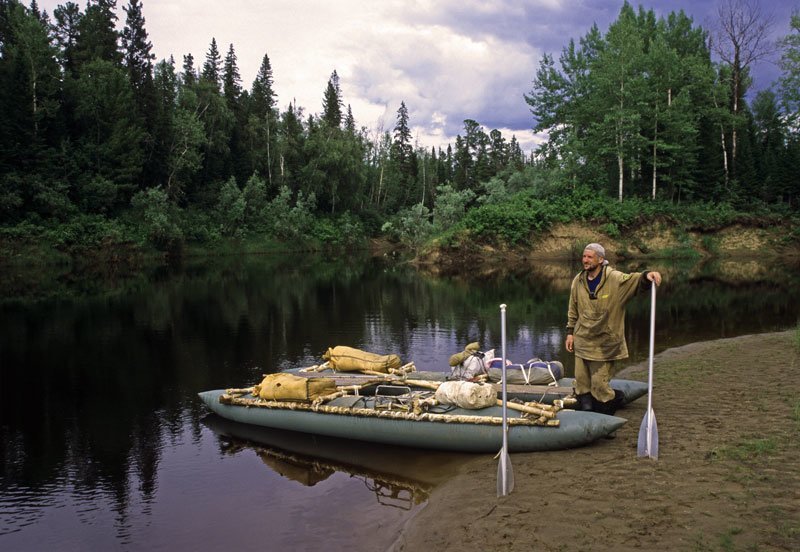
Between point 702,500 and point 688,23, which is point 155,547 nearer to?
point 702,500

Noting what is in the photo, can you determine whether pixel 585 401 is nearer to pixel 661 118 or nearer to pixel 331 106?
pixel 661 118

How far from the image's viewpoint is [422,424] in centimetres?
789

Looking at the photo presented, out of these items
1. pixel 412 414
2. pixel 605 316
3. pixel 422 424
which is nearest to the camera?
pixel 605 316

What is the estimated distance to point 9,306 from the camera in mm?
22828

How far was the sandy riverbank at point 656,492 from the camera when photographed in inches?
183

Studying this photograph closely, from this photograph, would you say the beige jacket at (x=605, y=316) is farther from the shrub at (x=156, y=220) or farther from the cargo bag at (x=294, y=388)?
the shrub at (x=156, y=220)

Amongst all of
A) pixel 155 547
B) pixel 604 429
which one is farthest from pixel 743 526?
pixel 155 547

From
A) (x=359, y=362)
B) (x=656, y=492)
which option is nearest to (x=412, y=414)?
(x=359, y=362)

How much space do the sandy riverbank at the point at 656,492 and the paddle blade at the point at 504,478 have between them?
0.35 ft

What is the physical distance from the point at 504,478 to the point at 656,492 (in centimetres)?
150

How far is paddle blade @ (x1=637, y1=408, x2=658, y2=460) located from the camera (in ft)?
20.7

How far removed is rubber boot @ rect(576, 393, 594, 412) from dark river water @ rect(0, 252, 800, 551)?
1.94m

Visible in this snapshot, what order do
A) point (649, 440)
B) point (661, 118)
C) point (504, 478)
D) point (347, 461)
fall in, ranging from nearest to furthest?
point (504, 478), point (649, 440), point (347, 461), point (661, 118)

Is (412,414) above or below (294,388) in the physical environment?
below
